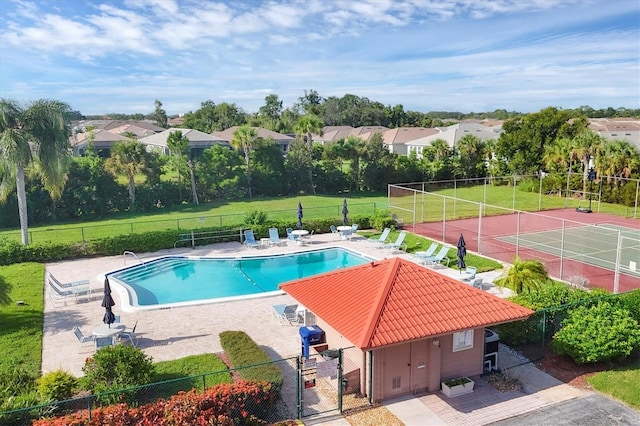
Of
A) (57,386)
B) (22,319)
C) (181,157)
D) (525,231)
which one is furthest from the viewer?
(181,157)

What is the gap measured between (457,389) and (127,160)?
30.5 metres

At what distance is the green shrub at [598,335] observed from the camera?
1186cm

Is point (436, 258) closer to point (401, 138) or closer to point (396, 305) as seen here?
→ point (396, 305)

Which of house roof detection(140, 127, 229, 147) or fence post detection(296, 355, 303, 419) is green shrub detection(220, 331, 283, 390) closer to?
fence post detection(296, 355, 303, 419)

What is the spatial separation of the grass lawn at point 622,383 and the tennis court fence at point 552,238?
218 inches

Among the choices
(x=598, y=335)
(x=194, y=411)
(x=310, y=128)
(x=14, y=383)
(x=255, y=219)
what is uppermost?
(x=310, y=128)

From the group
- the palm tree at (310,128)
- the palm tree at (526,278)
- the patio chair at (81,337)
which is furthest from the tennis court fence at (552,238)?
the patio chair at (81,337)

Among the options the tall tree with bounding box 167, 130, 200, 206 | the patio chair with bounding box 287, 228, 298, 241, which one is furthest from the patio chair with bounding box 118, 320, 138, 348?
the tall tree with bounding box 167, 130, 200, 206

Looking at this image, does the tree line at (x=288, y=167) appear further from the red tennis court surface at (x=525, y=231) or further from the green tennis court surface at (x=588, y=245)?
the green tennis court surface at (x=588, y=245)

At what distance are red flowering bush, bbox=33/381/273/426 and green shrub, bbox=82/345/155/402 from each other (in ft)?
4.44

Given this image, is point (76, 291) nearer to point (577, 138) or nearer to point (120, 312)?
point (120, 312)

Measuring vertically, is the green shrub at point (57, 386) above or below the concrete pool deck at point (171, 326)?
above

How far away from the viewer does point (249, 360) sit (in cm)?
1159

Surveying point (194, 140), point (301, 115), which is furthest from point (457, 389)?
point (301, 115)
